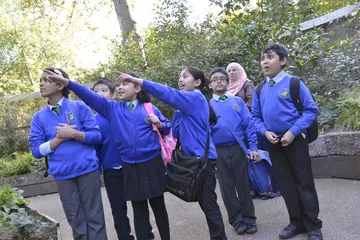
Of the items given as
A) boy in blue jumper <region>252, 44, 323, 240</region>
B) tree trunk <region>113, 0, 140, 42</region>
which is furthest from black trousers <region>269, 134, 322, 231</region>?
tree trunk <region>113, 0, 140, 42</region>

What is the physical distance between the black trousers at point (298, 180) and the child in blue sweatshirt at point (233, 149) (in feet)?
1.95

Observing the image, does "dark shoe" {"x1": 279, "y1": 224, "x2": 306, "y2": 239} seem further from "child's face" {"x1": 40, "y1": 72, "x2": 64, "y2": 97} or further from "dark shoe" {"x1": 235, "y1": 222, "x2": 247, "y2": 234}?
"child's face" {"x1": 40, "y1": 72, "x2": 64, "y2": 97}

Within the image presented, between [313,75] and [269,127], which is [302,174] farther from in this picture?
[313,75]

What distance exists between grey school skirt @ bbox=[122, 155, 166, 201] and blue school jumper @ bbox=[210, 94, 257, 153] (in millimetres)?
1011

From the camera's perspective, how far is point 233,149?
4301 millimetres

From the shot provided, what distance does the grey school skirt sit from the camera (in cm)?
347

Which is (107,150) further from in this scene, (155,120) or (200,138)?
(200,138)

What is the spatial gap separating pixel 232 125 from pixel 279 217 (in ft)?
3.85

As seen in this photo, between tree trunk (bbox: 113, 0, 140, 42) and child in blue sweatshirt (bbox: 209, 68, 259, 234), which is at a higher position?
tree trunk (bbox: 113, 0, 140, 42)

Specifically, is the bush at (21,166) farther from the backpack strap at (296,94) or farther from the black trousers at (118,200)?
the backpack strap at (296,94)

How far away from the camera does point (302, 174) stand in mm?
3506

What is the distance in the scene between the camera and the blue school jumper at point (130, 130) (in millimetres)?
3492

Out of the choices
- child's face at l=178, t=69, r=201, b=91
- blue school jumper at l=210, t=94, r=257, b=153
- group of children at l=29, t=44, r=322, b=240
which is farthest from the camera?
blue school jumper at l=210, t=94, r=257, b=153

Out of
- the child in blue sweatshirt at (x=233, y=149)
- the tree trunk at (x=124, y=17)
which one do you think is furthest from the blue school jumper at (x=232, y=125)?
the tree trunk at (x=124, y=17)
